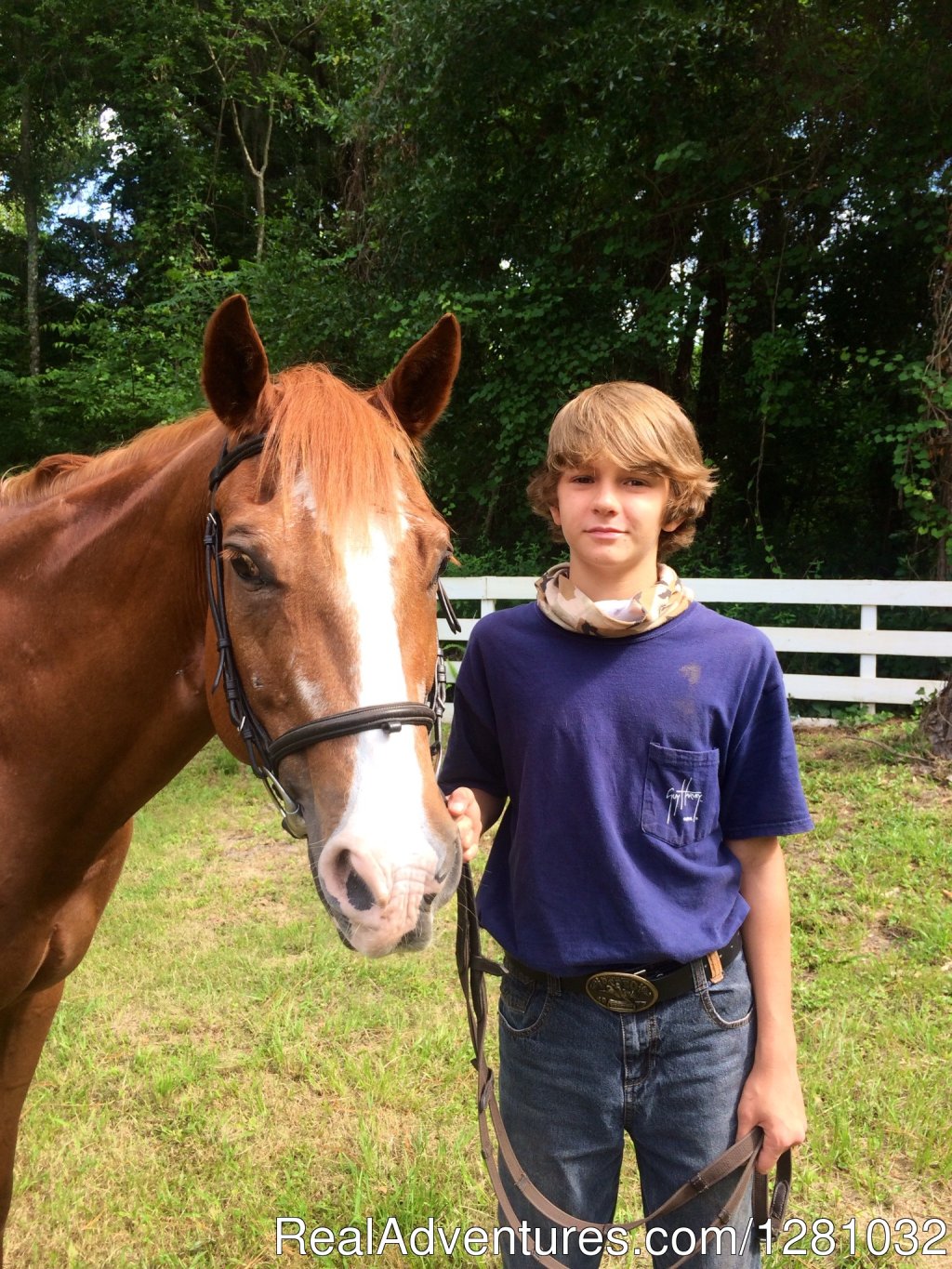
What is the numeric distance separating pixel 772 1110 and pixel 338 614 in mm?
1160

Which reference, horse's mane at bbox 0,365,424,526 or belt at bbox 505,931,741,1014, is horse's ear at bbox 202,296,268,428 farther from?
belt at bbox 505,931,741,1014

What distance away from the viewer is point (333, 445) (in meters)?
1.49

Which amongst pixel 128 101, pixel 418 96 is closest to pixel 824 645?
pixel 418 96

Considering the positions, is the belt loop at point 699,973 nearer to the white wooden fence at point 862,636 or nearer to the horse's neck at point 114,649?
the horse's neck at point 114,649

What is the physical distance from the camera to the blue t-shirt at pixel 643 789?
1434 millimetres

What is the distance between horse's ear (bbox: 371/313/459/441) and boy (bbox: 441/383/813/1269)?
1.33 feet

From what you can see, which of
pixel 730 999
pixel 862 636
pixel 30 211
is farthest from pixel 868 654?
pixel 30 211

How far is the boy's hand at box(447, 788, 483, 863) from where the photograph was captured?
1.41 m

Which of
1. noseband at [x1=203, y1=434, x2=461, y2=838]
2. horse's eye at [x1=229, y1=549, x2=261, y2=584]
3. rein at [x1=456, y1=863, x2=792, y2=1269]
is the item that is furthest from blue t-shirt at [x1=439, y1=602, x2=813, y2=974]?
horse's eye at [x1=229, y1=549, x2=261, y2=584]

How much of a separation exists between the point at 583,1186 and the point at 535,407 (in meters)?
8.59

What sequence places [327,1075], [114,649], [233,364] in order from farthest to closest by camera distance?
[327,1075] < [114,649] < [233,364]

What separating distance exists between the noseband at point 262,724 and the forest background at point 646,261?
618cm

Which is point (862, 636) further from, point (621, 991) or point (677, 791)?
point (621, 991)

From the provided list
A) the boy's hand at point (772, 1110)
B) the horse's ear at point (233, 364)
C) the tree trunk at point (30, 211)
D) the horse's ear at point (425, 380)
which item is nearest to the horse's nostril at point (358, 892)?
the boy's hand at point (772, 1110)
